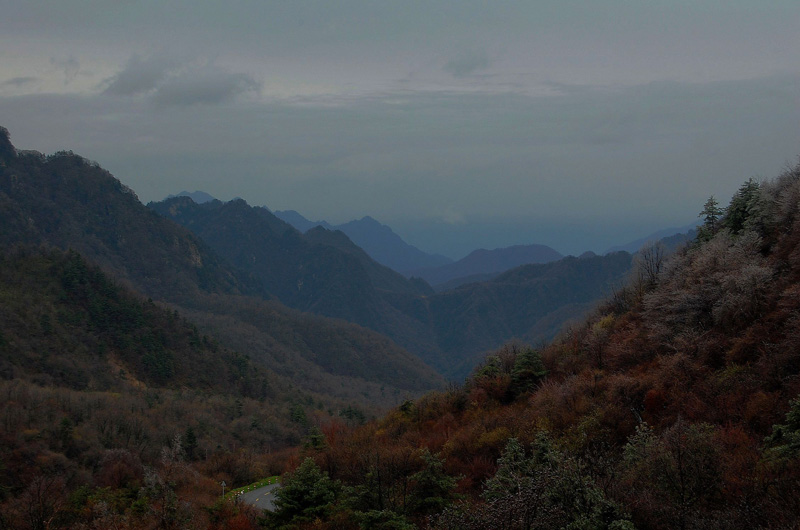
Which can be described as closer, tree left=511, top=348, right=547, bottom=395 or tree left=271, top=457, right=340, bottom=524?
tree left=271, top=457, right=340, bottom=524

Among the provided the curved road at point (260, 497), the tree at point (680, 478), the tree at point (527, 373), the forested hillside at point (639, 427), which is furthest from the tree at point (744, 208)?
the curved road at point (260, 497)

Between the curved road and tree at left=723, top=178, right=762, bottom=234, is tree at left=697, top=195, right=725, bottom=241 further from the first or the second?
the curved road

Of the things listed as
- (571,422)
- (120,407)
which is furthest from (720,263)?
(120,407)

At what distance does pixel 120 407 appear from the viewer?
66125 millimetres

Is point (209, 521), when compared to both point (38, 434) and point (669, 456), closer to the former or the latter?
point (669, 456)

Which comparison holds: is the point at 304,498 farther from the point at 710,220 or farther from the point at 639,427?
the point at 710,220

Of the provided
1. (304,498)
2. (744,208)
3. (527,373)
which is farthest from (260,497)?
(744,208)

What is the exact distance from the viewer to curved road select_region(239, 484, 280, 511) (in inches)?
1338

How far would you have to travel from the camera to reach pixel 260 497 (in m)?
36.6

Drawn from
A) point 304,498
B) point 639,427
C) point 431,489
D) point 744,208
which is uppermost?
point 744,208

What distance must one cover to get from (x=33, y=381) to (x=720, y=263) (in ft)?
270

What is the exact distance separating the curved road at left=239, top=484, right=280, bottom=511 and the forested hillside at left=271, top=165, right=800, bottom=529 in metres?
5.48

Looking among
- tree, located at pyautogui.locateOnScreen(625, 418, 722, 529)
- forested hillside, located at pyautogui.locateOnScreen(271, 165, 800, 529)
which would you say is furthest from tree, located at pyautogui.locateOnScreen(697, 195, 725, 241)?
tree, located at pyautogui.locateOnScreen(625, 418, 722, 529)

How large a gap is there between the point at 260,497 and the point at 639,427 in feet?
88.5
